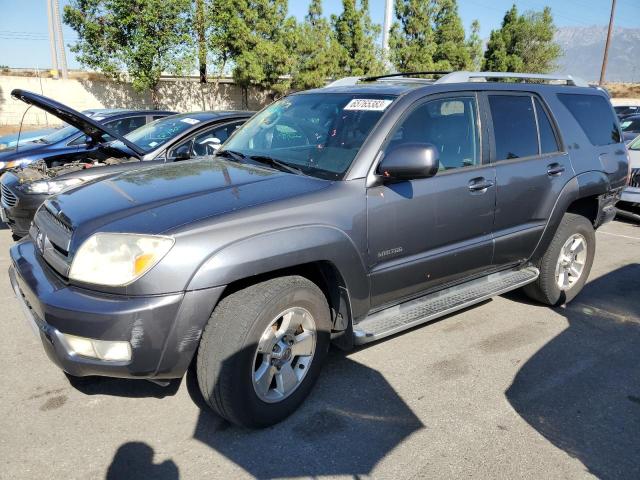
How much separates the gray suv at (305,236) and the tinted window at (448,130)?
0.01m

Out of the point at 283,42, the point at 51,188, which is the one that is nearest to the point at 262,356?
the point at 51,188

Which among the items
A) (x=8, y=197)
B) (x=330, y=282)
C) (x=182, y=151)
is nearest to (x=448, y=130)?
(x=330, y=282)

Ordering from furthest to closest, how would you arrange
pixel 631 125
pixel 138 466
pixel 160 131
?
1. pixel 631 125
2. pixel 160 131
3. pixel 138 466

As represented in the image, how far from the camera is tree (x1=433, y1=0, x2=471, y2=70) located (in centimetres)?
2955

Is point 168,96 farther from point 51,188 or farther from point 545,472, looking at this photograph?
point 545,472

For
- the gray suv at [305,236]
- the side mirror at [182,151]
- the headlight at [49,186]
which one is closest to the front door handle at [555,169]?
the gray suv at [305,236]

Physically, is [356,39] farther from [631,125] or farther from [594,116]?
[594,116]

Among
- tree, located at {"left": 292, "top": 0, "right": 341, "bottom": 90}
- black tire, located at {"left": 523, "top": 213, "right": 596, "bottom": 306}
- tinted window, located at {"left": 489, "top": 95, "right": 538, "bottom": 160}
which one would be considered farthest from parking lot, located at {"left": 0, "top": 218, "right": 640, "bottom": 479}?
tree, located at {"left": 292, "top": 0, "right": 341, "bottom": 90}

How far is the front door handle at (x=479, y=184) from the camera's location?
11.2 feet

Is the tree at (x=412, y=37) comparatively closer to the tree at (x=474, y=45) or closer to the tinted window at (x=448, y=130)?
the tree at (x=474, y=45)

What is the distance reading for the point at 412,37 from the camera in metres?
29.1

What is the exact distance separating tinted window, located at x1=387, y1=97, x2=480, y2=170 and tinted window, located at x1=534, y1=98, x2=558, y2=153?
0.80 meters

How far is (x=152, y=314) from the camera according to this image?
2242mm

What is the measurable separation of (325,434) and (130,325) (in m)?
1.19
